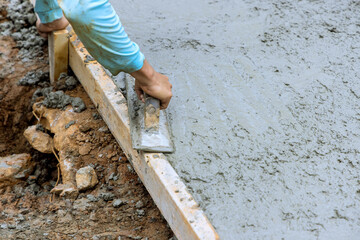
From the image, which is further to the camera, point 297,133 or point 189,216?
point 297,133

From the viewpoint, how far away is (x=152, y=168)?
1.90m

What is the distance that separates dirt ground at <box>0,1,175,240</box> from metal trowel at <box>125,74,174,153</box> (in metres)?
0.41

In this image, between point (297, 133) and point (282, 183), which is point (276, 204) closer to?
point (282, 183)

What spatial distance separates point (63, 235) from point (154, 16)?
5.41 feet

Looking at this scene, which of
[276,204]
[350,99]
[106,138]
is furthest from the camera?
[106,138]

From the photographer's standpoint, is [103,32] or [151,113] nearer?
[103,32]

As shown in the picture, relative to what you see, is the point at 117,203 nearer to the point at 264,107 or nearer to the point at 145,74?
the point at 145,74

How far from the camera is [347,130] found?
2.16 meters

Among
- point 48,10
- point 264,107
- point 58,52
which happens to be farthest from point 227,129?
point 48,10

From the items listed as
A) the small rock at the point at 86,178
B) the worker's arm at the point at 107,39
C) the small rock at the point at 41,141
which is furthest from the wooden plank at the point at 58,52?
the worker's arm at the point at 107,39

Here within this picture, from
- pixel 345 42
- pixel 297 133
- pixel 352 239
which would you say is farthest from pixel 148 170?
pixel 345 42

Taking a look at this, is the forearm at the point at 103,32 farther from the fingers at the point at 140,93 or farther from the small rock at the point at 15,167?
the small rock at the point at 15,167

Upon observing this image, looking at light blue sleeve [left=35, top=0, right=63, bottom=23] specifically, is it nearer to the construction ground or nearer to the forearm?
the construction ground

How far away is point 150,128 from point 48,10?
49.9 inches
